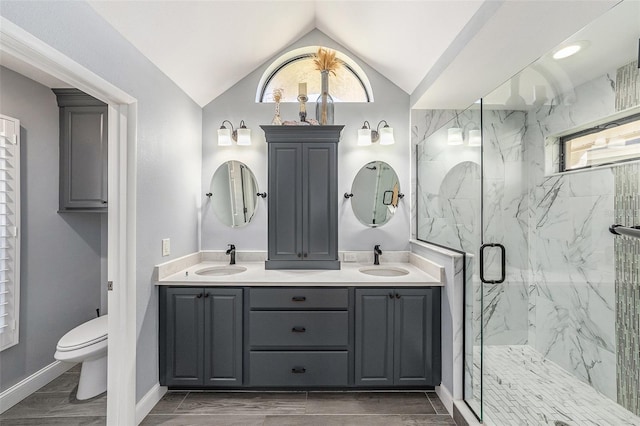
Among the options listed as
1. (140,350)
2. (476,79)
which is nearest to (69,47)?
(140,350)

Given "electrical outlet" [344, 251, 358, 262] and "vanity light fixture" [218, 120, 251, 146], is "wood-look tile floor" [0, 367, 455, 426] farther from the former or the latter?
"vanity light fixture" [218, 120, 251, 146]

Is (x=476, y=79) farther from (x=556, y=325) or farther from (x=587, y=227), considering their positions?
(x=556, y=325)

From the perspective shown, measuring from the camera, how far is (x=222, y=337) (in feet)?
7.45

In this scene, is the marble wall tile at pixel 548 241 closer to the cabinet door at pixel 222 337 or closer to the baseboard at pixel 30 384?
the cabinet door at pixel 222 337

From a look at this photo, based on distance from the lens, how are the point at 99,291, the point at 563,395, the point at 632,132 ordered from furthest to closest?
the point at 99,291
the point at 563,395
the point at 632,132

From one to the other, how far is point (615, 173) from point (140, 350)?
114 inches

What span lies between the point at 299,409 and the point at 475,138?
2216 millimetres

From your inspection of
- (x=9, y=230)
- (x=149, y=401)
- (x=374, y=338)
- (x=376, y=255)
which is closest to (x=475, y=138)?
(x=376, y=255)

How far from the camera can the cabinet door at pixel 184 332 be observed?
226 cm

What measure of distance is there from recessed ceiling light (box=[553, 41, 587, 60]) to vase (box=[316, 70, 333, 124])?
1.66 metres

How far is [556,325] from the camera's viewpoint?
1797 millimetres

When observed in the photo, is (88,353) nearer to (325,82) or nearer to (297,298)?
(297,298)

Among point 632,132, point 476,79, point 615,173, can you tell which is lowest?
point 615,173

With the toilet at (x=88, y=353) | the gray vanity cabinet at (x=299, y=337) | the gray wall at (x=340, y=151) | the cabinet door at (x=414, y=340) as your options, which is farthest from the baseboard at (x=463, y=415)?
the toilet at (x=88, y=353)
